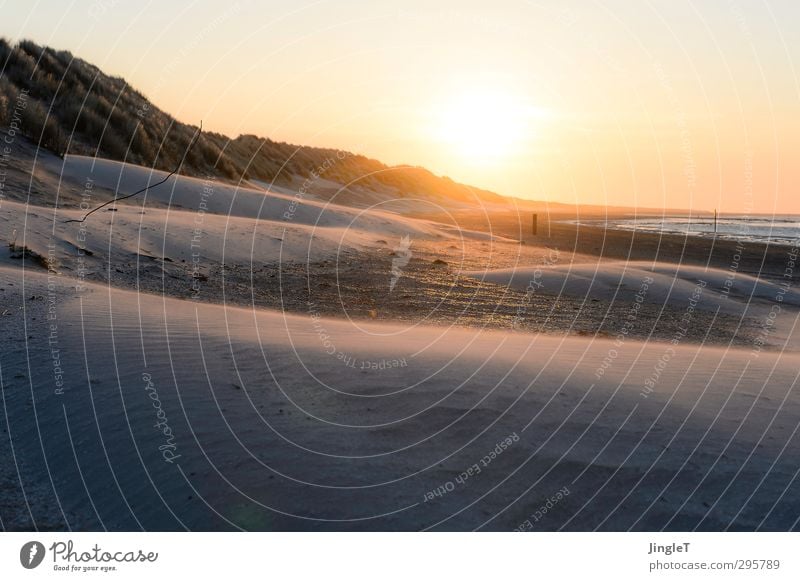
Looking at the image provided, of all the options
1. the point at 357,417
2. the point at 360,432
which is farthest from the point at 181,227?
the point at 360,432

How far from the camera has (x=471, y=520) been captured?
15.1 ft

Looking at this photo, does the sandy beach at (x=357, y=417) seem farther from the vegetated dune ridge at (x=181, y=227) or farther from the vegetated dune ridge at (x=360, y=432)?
the vegetated dune ridge at (x=181, y=227)

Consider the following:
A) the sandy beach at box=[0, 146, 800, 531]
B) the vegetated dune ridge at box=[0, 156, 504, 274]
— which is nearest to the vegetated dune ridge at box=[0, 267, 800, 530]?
the sandy beach at box=[0, 146, 800, 531]

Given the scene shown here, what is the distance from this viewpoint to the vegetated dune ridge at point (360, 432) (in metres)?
4.72

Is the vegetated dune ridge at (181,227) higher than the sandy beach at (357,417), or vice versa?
the vegetated dune ridge at (181,227)

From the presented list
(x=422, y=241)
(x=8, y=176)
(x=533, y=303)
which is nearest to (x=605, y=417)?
(x=533, y=303)

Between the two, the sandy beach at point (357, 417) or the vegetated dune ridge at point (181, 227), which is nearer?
the sandy beach at point (357, 417)

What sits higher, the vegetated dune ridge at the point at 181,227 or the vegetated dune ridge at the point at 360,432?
the vegetated dune ridge at the point at 181,227

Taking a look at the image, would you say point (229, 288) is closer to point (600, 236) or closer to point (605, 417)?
point (605, 417)

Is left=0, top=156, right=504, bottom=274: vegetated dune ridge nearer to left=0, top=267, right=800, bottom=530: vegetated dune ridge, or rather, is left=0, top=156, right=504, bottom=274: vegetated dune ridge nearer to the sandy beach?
the sandy beach

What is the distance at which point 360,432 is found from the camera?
5688mm

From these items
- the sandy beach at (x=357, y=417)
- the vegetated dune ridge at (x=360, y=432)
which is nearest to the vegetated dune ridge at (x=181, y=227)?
the sandy beach at (x=357, y=417)

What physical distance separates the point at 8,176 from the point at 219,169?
845 inches

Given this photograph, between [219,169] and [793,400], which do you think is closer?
[793,400]
